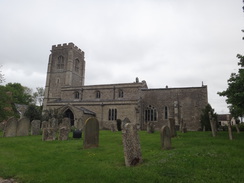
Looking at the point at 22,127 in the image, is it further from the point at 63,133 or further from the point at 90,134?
the point at 90,134

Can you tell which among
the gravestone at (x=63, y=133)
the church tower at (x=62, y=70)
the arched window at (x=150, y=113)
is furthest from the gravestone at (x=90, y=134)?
the church tower at (x=62, y=70)

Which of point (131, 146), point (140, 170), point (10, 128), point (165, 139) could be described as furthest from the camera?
point (10, 128)

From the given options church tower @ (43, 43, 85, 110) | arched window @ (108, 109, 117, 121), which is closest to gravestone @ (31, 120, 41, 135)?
arched window @ (108, 109, 117, 121)

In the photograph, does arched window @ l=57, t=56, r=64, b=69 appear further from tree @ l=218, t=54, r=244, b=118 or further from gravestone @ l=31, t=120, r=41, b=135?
tree @ l=218, t=54, r=244, b=118

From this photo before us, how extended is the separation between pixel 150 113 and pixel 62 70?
73.4 ft

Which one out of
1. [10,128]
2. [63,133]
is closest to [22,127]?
[10,128]

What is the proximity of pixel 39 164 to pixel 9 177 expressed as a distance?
121 cm

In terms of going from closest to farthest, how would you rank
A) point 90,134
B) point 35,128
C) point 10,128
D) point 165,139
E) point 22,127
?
point 165,139, point 90,134, point 10,128, point 22,127, point 35,128

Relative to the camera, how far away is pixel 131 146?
6359mm

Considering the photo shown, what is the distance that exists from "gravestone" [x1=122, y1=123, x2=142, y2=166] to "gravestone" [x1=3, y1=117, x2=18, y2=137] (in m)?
13.0

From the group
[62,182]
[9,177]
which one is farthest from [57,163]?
[62,182]

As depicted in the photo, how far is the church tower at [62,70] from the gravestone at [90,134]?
101 feet

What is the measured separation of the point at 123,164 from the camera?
632 centimetres

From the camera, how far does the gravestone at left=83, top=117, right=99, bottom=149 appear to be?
9.39 metres
